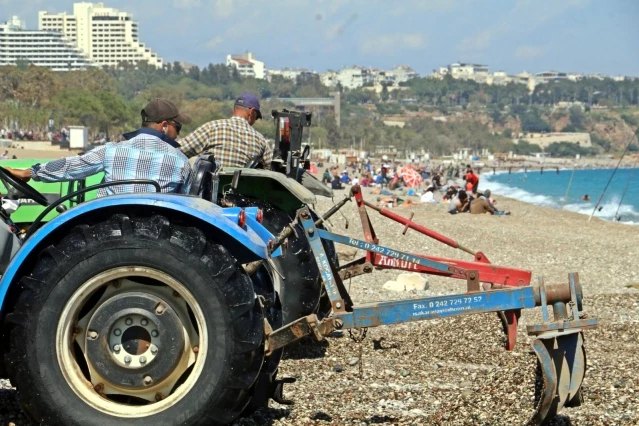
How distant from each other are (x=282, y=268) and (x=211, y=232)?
2.75 metres

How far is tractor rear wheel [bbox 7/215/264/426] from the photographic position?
16.6ft

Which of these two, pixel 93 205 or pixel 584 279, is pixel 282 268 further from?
pixel 584 279

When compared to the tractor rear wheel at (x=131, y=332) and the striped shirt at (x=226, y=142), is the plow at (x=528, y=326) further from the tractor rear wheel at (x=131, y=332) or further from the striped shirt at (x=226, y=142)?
the striped shirt at (x=226, y=142)

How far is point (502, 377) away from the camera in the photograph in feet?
20.9

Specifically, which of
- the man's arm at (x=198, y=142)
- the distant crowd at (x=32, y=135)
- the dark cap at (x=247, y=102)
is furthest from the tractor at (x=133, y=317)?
the distant crowd at (x=32, y=135)

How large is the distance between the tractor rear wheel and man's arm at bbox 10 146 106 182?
2.42ft

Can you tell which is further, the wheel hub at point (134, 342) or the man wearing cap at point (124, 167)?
the man wearing cap at point (124, 167)

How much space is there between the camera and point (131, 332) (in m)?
5.12

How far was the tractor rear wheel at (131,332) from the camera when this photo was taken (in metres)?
5.05

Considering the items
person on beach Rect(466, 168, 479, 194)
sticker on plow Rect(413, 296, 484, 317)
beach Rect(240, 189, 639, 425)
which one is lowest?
person on beach Rect(466, 168, 479, 194)

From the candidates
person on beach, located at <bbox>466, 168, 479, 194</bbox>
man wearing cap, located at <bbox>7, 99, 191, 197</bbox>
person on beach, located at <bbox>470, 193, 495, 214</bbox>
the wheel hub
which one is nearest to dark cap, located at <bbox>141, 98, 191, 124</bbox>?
man wearing cap, located at <bbox>7, 99, 191, 197</bbox>

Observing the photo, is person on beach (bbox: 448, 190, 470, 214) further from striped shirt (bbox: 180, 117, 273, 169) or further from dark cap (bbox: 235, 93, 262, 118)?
striped shirt (bbox: 180, 117, 273, 169)

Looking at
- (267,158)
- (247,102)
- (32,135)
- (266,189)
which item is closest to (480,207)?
(247,102)

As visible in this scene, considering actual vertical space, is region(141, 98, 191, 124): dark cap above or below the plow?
above
